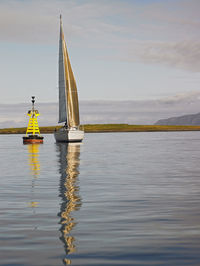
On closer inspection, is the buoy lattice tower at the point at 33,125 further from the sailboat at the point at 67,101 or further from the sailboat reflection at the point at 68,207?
the sailboat reflection at the point at 68,207

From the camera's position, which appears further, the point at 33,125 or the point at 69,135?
the point at 33,125

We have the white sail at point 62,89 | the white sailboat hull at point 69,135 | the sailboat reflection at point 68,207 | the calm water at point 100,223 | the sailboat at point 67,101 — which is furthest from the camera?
the white sail at point 62,89

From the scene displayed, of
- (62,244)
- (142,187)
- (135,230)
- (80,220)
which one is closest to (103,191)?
(142,187)

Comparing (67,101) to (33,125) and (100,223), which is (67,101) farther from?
(100,223)

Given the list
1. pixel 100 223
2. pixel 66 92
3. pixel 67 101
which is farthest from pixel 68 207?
pixel 66 92

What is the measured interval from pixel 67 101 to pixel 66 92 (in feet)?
6.44

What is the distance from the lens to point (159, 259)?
10375mm

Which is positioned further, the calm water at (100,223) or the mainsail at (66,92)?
the mainsail at (66,92)

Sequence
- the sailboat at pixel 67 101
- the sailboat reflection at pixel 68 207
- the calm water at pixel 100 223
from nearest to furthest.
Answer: the calm water at pixel 100 223 < the sailboat reflection at pixel 68 207 < the sailboat at pixel 67 101

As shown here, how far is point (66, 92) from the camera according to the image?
9212 cm

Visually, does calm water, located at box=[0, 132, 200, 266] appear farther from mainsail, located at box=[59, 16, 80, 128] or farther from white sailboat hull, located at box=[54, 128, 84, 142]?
mainsail, located at box=[59, 16, 80, 128]

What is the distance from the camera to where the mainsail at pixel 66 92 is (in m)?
91.1

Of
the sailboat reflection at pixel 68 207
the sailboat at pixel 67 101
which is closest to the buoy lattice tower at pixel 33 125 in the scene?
the sailboat at pixel 67 101

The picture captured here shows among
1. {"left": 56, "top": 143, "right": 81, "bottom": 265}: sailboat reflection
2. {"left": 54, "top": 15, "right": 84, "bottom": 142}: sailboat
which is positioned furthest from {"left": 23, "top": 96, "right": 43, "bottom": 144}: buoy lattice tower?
{"left": 56, "top": 143, "right": 81, "bottom": 265}: sailboat reflection
